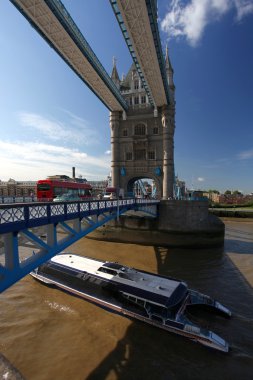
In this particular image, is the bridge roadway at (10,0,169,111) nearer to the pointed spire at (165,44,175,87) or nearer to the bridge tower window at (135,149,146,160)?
the pointed spire at (165,44,175,87)

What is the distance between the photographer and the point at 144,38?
23453 millimetres

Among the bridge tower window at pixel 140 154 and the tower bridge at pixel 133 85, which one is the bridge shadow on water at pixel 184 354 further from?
the bridge tower window at pixel 140 154

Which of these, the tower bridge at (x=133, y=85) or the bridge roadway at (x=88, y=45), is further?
the tower bridge at (x=133, y=85)

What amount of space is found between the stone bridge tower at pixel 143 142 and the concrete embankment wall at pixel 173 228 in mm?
8305

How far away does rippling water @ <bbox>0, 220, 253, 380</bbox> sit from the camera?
805 centimetres

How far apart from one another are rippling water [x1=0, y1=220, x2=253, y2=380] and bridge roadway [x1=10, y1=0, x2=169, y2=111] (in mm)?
22997

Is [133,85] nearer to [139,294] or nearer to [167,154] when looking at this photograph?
[167,154]

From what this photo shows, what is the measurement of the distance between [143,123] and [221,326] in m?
31.6

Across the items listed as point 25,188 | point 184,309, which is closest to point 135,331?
point 184,309

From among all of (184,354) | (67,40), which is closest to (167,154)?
(67,40)

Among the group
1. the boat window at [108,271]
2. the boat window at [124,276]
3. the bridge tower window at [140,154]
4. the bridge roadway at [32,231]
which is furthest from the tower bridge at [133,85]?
the boat window at [124,276]

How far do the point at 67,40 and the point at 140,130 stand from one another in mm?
17220

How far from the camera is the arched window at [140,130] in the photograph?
120 feet

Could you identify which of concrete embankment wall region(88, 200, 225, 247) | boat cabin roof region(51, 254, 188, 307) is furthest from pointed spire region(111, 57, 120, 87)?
boat cabin roof region(51, 254, 188, 307)
